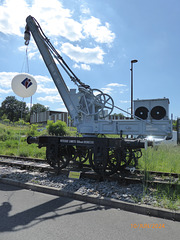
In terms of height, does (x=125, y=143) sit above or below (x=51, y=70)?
below

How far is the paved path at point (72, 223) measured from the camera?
334cm

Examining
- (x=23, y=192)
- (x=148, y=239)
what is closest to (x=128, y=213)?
(x=148, y=239)

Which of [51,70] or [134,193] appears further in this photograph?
[51,70]

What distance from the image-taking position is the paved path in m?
3.34

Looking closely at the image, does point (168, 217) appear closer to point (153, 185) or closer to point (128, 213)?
point (128, 213)

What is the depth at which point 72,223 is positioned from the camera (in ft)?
12.4

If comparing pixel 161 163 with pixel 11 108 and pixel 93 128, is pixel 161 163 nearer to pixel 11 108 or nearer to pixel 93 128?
pixel 93 128

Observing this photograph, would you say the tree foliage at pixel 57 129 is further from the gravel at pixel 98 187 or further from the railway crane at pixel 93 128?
the gravel at pixel 98 187

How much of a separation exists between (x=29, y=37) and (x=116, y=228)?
334 inches

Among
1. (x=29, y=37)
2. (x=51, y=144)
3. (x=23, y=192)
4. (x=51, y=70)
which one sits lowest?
(x=23, y=192)

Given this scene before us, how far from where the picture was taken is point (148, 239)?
10.6ft

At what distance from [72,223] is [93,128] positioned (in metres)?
3.78

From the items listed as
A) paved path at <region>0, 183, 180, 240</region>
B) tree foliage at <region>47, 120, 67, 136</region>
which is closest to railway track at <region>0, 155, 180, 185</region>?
paved path at <region>0, 183, 180, 240</region>
